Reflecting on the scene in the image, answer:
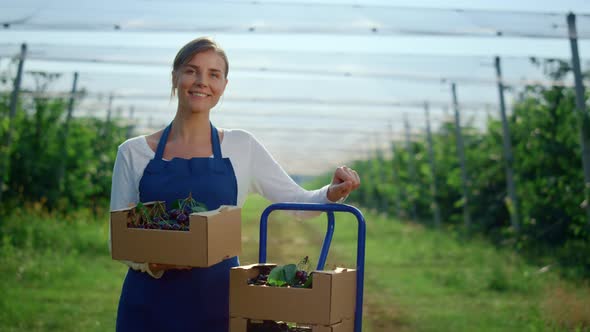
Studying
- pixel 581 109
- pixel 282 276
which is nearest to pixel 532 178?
pixel 581 109

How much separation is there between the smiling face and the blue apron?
175mm

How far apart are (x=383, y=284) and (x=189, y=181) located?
6.84 m

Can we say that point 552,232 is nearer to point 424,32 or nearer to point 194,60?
point 424,32

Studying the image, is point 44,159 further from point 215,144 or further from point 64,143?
point 215,144

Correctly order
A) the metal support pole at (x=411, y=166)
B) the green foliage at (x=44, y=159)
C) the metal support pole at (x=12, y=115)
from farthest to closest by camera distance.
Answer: the metal support pole at (x=411, y=166)
the green foliage at (x=44, y=159)
the metal support pole at (x=12, y=115)

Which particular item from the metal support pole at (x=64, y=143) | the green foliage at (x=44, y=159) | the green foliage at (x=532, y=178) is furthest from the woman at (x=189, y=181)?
the metal support pole at (x=64, y=143)

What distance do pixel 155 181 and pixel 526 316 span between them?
5.13 meters

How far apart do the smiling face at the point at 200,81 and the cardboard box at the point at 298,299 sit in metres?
0.57

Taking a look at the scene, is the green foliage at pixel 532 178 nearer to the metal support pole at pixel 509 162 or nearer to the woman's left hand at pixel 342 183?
the metal support pole at pixel 509 162

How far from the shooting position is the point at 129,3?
8516 mm

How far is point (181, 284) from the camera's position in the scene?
8.84 ft

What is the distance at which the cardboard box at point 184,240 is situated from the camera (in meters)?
2.35

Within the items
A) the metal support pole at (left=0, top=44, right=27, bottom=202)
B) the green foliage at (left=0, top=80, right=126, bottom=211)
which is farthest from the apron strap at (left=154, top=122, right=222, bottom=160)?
Result: the green foliage at (left=0, top=80, right=126, bottom=211)

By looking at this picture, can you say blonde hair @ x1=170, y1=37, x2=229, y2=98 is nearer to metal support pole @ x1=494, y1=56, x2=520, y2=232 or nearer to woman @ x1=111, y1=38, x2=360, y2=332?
woman @ x1=111, y1=38, x2=360, y2=332
